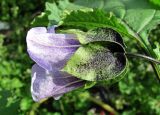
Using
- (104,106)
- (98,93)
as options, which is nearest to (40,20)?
(104,106)

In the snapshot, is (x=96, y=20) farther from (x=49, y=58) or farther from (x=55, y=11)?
(x=55, y=11)

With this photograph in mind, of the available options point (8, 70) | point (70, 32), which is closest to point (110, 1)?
point (70, 32)

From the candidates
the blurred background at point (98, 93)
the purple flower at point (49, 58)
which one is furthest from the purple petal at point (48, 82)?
the blurred background at point (98, 93)

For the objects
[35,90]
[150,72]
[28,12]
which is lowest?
[28,12]

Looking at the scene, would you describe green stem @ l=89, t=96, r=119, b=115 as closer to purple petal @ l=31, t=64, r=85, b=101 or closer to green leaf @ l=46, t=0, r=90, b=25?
green leaf @ l=46, t=0, r=90, b=25

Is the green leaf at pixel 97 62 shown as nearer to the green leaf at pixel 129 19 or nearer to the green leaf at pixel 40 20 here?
the green leaf at pixel 129 19

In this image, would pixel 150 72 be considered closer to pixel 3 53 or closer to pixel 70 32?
pixel 3 53
